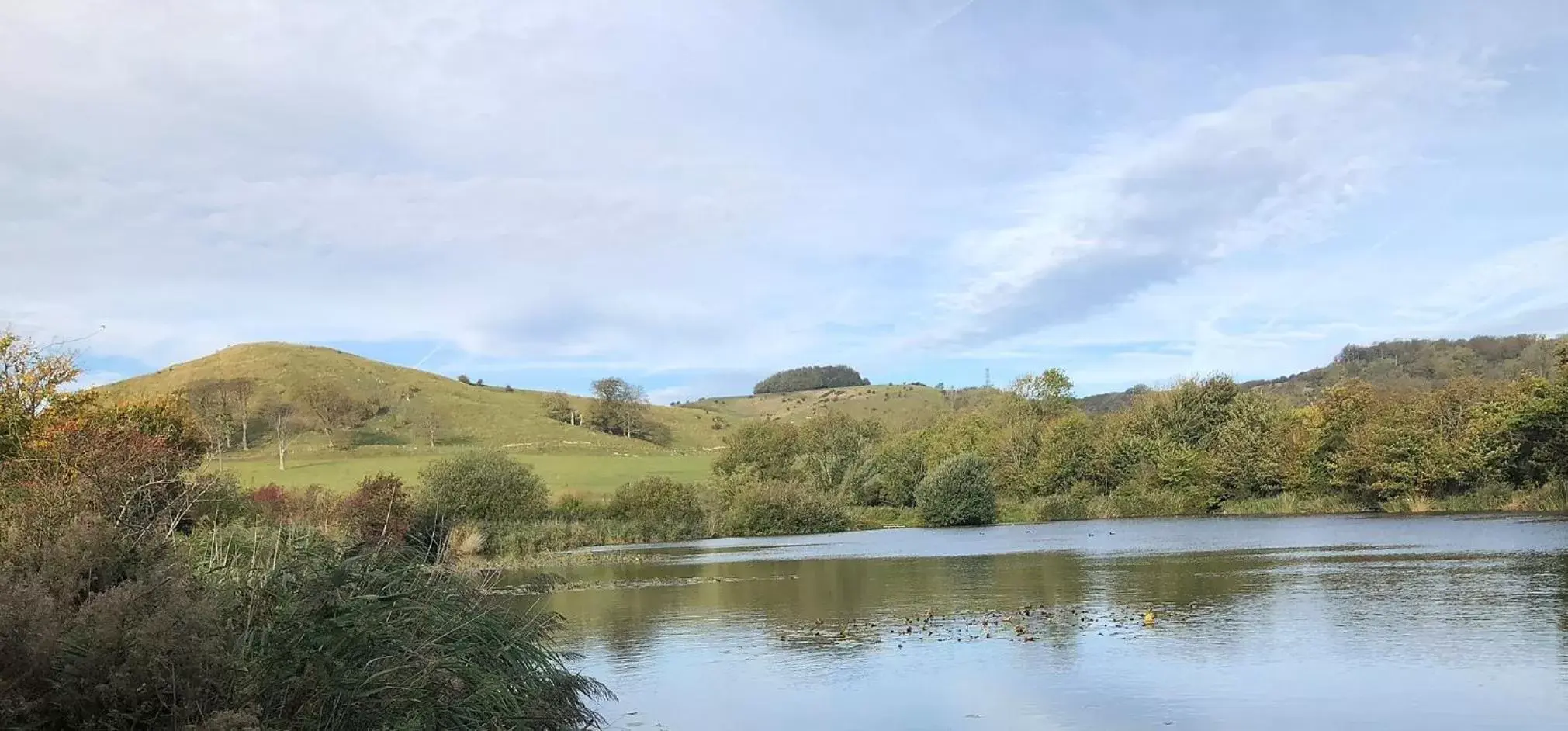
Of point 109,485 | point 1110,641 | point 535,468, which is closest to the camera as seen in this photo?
point 109,485

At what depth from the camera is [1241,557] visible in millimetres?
31141

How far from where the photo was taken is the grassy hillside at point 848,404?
108188 millimetres

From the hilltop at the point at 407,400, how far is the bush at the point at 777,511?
3095 centimetres

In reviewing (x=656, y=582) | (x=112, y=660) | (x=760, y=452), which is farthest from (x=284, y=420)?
(x=112, y=660)

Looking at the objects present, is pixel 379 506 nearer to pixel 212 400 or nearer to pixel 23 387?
pixel 23 387

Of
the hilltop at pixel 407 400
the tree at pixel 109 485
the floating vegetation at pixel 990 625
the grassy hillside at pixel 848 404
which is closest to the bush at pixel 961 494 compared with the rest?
the grassy hillside at pixel 848 404

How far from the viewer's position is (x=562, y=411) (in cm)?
10775

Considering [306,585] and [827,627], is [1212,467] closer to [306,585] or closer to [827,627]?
[827,627]

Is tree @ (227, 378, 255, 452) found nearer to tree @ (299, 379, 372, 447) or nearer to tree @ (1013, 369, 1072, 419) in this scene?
tree @ (299, 379, 372, 447)

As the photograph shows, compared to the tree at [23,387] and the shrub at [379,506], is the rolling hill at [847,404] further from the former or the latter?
the tree at [23,387]

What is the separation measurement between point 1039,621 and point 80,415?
2169cm

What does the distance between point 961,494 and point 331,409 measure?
2309 inches

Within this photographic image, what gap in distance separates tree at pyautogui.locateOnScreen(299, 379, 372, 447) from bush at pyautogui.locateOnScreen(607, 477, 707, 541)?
4142 centimetres

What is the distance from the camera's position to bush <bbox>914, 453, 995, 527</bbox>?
59.7 m
